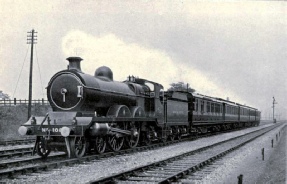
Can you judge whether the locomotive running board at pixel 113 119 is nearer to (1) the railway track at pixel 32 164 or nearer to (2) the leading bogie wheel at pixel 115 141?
(2) the leading bogie wheel at pixel 115 141

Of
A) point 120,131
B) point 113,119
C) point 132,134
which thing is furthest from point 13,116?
point 113,119

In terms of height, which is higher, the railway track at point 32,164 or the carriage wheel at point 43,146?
the carriage wheel at point 43,146

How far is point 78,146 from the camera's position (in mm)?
11336

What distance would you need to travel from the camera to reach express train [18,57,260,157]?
11.0 meters

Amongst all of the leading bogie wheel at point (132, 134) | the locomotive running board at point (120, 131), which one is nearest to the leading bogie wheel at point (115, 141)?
the locomotive running board at point (120, 131)

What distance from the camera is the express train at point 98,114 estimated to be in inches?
434

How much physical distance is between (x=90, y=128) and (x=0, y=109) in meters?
24.2

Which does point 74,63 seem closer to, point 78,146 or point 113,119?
point 113,119

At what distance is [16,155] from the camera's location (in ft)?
41.0

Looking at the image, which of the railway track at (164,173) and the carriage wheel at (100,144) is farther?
the carriage wheel at (100,144)

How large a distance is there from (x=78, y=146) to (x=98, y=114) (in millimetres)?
1821

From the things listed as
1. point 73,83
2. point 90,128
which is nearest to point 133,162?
point 90,128

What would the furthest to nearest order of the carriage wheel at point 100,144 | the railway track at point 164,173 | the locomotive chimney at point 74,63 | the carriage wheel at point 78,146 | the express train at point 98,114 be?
1. the locomotive chimney at point 74,63
2. the carriage wheel at point 100,144
3. the express train at point 98,114
4. the carriage wheel at point 78,146
5. the railway track at point 164,173

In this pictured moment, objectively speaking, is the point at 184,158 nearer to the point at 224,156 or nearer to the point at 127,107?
the point at 224,156
